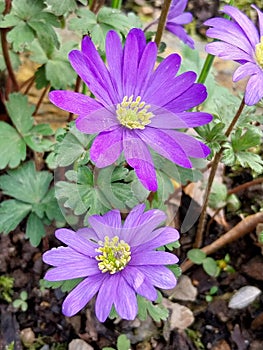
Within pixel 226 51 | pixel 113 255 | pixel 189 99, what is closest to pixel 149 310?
pixel 113 255

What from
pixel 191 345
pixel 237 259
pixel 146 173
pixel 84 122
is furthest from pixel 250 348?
pixel 84 122

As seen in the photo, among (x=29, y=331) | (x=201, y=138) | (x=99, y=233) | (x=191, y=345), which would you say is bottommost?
(x=29, y=331)

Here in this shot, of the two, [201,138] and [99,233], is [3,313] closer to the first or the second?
[99,233]

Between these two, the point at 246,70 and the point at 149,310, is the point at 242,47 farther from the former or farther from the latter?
the point at 149,310

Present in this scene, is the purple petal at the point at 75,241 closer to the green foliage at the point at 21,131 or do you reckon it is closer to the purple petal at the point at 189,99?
the purple petal at the point at 189,99

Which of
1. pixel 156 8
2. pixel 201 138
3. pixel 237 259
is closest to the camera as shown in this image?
pixel 201 138

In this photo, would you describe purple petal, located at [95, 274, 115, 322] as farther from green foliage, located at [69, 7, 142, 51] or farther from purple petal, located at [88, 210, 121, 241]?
green foliage, located at [69, 7, 142, 51]
